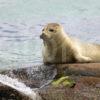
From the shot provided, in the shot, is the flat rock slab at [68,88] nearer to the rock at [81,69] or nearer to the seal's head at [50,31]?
the rock at [81,69]

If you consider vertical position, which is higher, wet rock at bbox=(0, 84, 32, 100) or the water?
wet rock at bbox=(0, 84, 32, 100)

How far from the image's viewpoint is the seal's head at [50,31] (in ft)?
34.0

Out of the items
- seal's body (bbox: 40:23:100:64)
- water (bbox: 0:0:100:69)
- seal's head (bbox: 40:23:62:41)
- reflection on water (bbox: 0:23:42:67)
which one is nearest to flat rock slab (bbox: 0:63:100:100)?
seal's body (bbox: 40:23:100:64)

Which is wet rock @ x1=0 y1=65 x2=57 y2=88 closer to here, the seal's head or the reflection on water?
the seal's head

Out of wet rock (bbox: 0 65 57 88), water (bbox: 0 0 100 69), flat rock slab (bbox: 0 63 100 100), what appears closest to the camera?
flat rock slab (bbox: 0 63 100 100)

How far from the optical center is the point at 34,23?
1877cm

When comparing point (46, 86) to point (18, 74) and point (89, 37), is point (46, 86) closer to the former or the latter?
point (18, 74)

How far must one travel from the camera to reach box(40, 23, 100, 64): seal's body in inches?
418

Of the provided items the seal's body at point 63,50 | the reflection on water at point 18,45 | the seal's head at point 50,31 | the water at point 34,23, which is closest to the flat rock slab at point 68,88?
the seal's body at point 63,50

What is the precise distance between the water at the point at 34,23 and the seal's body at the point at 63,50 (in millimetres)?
1426

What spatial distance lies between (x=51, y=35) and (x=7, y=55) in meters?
4.01

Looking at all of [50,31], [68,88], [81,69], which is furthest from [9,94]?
[50,31]

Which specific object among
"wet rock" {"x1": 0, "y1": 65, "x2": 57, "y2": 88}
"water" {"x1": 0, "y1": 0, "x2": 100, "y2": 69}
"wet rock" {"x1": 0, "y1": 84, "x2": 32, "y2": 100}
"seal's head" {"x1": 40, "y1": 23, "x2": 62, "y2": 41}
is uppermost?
"wet rock" {"x1": 0, "y1": 84, "x2": 32, "y2": 100}

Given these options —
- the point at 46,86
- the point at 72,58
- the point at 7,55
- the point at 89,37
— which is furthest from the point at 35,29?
the point at 46,86
